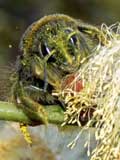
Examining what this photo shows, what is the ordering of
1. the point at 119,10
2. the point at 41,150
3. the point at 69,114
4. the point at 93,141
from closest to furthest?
the point at 69,114
the point at 93,141
the point at 41,150
the point at 119,10

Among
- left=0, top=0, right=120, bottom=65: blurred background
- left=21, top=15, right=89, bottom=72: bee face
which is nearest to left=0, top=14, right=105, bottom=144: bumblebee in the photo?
left=21, top=15, right=89, bottom=72: bee face

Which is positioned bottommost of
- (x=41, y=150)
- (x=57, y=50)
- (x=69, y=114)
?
(x=41, y=150)

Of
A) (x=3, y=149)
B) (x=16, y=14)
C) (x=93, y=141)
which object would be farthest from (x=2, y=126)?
(x=16, y=14)

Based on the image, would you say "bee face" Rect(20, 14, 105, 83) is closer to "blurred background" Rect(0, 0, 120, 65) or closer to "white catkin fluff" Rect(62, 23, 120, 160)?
"white catkin fluff" Rect(62, 23, 120, 160)

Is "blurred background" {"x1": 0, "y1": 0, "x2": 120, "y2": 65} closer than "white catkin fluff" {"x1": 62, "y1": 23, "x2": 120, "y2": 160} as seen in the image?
No

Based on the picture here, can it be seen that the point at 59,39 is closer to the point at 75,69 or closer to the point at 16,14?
the point at 75,69

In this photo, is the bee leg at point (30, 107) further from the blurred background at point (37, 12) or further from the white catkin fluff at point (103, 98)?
the blurred background at point (37, 12)

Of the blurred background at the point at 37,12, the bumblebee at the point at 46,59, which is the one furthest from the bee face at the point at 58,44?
the blurred background at the point at 37,12

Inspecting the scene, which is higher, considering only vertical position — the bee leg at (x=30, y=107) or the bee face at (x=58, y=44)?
the bee face at (x=58, y=44)
